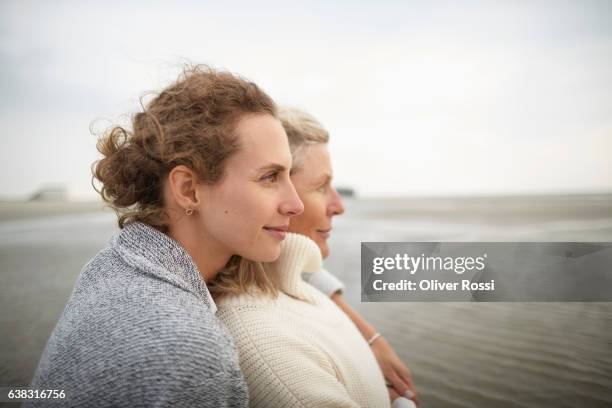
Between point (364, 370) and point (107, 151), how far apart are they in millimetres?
1387

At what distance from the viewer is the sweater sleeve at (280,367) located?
1249 mm

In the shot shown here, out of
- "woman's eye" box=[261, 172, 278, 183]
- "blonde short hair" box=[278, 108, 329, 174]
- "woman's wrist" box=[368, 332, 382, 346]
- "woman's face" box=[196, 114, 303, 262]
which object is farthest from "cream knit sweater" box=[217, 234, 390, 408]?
"woman's wrist" box=[368, 332, 382, 346]

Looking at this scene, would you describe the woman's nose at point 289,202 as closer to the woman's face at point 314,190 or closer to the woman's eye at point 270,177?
the woman's eye at point 270,177

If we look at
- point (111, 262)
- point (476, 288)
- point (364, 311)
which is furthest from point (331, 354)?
point (364, 311)

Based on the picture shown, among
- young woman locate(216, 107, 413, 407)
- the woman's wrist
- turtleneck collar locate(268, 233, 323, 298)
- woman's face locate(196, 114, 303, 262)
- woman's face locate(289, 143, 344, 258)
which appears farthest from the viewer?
the woman's wrist

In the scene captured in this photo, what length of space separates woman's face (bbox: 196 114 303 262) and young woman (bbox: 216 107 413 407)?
0.23 meters

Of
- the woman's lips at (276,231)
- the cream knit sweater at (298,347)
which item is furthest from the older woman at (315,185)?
the woman's lips at (276,231)

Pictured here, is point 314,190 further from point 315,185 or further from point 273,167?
point 273,167

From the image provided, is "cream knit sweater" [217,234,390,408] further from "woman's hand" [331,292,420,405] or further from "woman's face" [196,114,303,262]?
"woman's hand" [331,292,420,405]

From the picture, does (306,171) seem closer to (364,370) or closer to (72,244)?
(364,370)

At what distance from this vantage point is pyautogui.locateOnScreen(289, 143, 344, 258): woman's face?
7.09 feet

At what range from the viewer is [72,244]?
8398mm

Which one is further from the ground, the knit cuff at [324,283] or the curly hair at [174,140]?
the curly hair at [174,140]

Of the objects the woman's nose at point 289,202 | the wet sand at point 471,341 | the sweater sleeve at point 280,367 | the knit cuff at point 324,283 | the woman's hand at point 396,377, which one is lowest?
the wet sand at point 471,341
